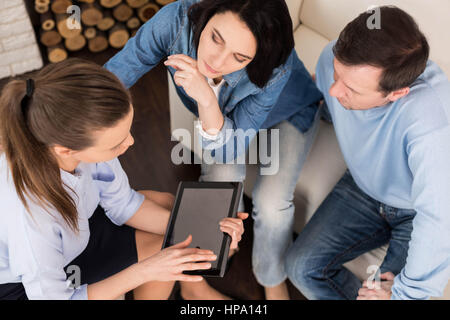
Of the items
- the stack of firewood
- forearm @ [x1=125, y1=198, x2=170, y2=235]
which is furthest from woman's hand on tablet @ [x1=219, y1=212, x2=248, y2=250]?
the stack of firewood

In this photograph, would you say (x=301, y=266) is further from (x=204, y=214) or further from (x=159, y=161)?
(x=159, y=161)

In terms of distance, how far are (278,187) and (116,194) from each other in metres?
0.51

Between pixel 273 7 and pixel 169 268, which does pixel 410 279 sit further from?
pixel 273 7

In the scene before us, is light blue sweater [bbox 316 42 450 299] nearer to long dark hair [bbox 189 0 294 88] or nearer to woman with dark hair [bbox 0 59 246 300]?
long dark hair [bbox 189 0 294 88]

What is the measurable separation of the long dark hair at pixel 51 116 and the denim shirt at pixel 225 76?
0.37 metres

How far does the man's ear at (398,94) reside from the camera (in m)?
1.11

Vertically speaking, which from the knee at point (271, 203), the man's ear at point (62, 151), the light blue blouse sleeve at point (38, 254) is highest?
the man's ear at point (62, 151)

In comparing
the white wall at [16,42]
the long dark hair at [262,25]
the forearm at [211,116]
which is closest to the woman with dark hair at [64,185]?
the forearm at [211,116]

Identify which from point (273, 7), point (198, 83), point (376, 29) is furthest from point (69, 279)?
point (376, 29)

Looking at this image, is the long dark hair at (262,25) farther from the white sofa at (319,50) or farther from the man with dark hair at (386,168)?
the white sofa at (319,50)

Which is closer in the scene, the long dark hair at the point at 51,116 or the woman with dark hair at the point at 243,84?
the long dark hair at the point at 51,116

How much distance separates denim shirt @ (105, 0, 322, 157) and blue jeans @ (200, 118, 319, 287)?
0.10 metres

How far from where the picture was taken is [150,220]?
1325mm

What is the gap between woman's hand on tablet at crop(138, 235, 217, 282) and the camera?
3.61 ft
